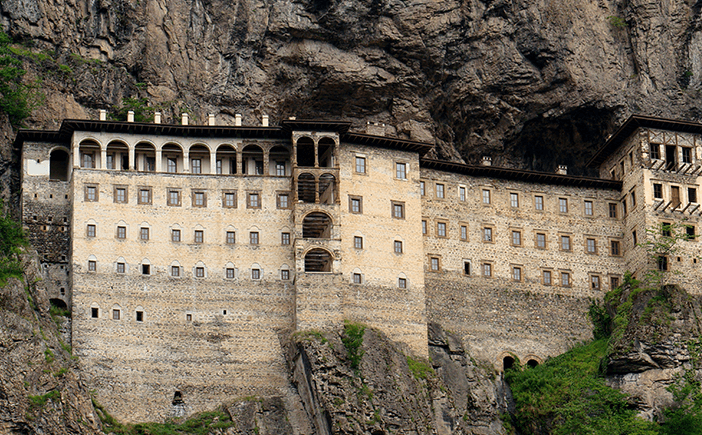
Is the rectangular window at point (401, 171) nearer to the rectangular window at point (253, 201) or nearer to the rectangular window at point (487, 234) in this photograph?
the rectangular window at point (487, 234)

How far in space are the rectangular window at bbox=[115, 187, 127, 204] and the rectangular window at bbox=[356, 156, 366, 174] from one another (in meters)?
15.6

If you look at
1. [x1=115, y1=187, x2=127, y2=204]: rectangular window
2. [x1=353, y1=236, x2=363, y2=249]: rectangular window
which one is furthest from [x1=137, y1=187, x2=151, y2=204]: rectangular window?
[x1=353, y1=236, x2=363, y2=249]: rectangular window

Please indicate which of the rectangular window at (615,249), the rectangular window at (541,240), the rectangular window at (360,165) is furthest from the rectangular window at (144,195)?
the rectangular window at (615,249)

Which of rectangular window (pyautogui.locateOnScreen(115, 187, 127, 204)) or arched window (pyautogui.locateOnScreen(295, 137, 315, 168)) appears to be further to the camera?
arched window (pyautogui.locateOnScreen(295, 137, 315, 168))

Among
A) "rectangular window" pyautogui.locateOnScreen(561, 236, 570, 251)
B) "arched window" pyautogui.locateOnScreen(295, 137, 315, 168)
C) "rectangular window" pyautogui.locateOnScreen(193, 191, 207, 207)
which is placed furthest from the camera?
"rectangular window" pyautogui.locateOnScreen(561, 236, 570, 251)

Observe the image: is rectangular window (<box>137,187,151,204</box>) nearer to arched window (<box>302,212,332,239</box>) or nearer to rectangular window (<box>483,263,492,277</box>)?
arched window (<box>302,212,332,239</box>)

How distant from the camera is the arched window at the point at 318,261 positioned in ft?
273

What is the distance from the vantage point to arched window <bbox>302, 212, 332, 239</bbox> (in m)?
84.2

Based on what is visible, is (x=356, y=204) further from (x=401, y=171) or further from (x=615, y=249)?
(x=615, y=249)

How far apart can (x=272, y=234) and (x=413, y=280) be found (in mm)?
9893

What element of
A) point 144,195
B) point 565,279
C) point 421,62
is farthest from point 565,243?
point 144,195

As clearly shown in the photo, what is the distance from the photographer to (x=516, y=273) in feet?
298

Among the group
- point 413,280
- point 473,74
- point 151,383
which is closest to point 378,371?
point 413,280

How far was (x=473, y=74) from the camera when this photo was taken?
98938 millimetres
